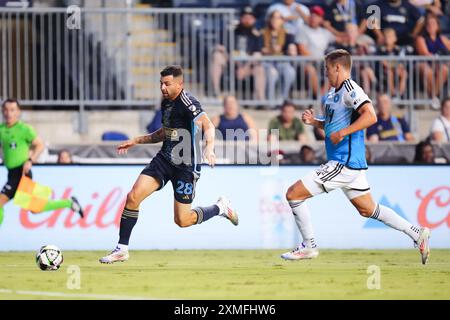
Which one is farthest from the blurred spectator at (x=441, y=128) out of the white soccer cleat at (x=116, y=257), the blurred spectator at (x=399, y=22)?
the white soccer cleat at (x=116, y=257)

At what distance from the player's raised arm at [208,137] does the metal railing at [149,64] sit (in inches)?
290

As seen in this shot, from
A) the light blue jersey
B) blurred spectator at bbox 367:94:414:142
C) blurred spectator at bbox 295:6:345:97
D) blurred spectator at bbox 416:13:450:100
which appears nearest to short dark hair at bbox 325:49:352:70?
the light blue jersey

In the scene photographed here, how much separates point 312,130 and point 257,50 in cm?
198

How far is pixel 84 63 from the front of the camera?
21.2 meters

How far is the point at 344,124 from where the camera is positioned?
13633mm

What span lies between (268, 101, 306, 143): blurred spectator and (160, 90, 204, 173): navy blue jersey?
6.01m

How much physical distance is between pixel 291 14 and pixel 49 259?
998 cm

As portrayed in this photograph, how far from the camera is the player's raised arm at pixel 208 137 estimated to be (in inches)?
518

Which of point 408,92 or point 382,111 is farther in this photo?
point 408,92

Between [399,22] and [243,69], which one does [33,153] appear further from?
[399,22]

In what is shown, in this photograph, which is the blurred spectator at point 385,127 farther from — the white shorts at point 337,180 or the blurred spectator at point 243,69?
the white shorts at point 337,180
